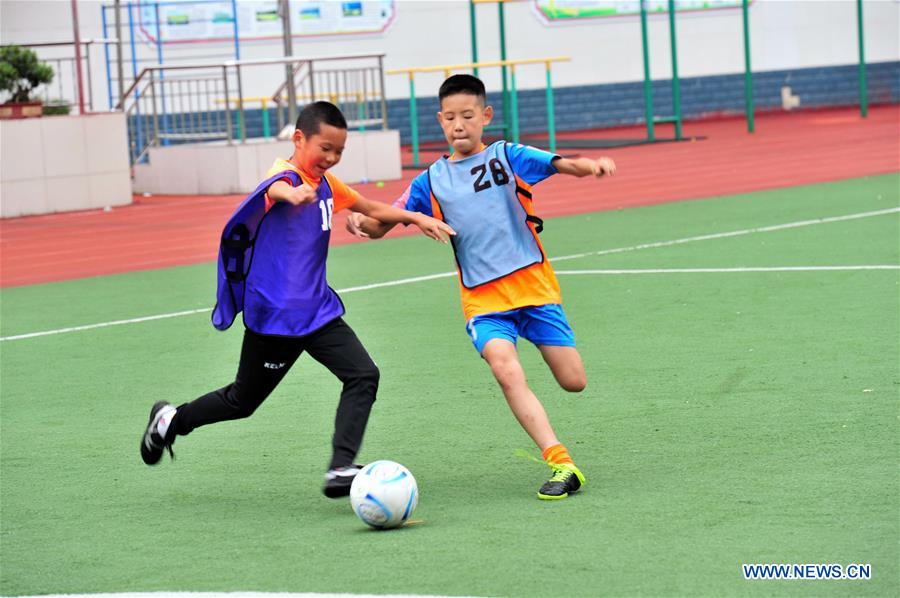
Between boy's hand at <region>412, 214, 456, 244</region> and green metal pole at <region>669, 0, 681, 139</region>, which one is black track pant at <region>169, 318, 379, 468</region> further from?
green metal pole at <region>669, 0, 681, 139</region>

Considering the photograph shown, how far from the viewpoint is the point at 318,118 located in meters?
5.58

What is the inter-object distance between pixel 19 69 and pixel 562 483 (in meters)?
15.5

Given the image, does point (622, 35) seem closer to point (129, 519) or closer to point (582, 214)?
point (582, 214)

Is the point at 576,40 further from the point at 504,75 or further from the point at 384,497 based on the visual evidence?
the point at 384,497

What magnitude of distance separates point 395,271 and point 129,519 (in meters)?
7.06

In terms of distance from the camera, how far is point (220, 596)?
4363mm

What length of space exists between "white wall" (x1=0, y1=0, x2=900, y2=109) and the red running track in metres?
3.56

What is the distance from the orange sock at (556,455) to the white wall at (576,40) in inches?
907

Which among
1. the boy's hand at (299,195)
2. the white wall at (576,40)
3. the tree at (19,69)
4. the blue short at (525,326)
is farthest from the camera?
the white wall at (576,40)

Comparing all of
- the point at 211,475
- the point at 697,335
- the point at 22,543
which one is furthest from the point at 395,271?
the point at 22,543

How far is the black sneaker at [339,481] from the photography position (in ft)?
17.7

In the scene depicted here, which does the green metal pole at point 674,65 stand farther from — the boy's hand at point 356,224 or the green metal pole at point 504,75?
the boy's hand at point 356,224

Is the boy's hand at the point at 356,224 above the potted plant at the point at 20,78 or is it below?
below

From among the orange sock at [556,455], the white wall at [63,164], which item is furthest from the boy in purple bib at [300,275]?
the white wall at [63,164]
